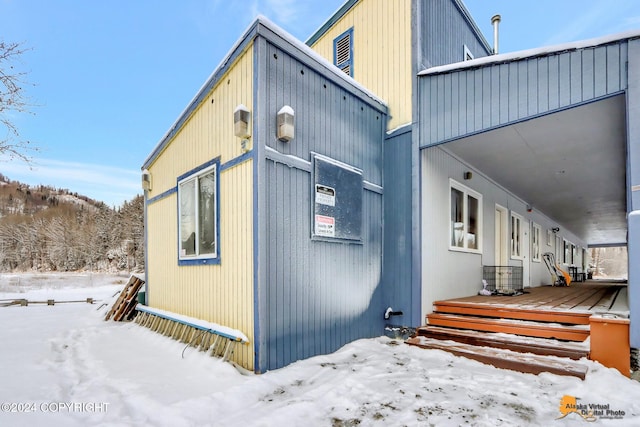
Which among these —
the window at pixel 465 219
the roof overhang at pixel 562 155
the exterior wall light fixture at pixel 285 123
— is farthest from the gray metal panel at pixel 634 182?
the exterior wall light fixture at pixel 285 123

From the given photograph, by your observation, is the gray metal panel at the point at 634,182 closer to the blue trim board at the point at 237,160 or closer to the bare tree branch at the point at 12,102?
the blue trim board at the point at 237,160

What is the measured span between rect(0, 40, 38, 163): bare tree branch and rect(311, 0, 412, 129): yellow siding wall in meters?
4.86

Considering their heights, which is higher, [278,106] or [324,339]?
[278,106]

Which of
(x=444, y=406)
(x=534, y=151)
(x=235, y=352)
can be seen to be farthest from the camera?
(x=534, y=151)

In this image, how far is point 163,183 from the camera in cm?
548

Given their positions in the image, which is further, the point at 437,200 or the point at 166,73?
the point at 166,73

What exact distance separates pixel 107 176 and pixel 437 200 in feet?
235

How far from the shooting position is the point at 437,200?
4.93m

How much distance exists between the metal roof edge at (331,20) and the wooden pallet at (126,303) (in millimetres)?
6504

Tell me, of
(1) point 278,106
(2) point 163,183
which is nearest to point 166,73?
(2) point 163,183

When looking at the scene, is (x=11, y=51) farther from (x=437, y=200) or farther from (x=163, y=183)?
(x=437, y=200)

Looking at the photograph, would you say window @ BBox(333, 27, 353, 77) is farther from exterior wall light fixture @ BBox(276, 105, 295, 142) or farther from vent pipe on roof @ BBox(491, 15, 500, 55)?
vent pipe on roof @ BBox(491, 15, 500, 55)

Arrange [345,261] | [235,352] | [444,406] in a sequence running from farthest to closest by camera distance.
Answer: [345,261], [235,352], [444,406]

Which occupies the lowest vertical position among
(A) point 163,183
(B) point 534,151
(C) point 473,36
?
(A) point 163,183
